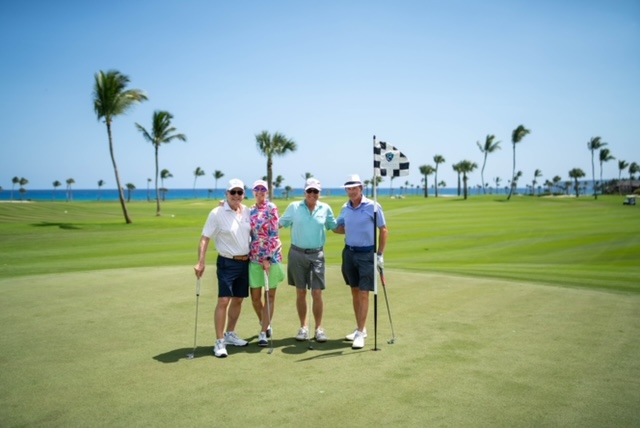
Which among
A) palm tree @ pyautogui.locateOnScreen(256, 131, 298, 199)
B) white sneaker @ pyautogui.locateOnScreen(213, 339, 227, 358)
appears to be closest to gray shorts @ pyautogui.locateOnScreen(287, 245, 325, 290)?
white sneaker @ pyautogui.locateOnScreen(213, 339, 227, 358)

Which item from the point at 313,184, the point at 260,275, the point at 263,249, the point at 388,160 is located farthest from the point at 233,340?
the point at 388,160

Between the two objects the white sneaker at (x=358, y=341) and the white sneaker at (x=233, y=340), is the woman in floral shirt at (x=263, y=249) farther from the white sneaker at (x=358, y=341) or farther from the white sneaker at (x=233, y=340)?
the white sneaker at (x=358, y=341)

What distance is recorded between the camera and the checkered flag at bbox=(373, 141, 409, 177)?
7723mm

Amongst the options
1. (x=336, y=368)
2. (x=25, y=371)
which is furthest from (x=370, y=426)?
(x=25, y=371)

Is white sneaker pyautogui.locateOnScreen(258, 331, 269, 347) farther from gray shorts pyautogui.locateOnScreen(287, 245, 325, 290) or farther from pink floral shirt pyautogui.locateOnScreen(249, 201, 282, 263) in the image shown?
pink floral shirt pyautogui.locateOnScreen(249, 201, 282, 263)

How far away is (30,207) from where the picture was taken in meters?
38.3

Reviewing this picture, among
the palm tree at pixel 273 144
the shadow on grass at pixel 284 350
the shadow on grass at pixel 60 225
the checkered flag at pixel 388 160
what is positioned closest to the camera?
the shadow on grass at pixel 284 350

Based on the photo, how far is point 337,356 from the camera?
652 centimetres

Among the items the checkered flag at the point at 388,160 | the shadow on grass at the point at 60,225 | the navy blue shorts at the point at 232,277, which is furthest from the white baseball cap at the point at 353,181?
the shadow on grass at the point at 60,225

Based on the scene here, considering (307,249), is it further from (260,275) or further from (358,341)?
(358,341)

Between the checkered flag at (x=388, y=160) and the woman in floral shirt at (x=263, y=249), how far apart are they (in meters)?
1.89

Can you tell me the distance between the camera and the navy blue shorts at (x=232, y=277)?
7121mm

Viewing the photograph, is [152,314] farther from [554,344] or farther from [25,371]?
[554,344]

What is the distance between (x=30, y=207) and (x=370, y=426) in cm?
4174
